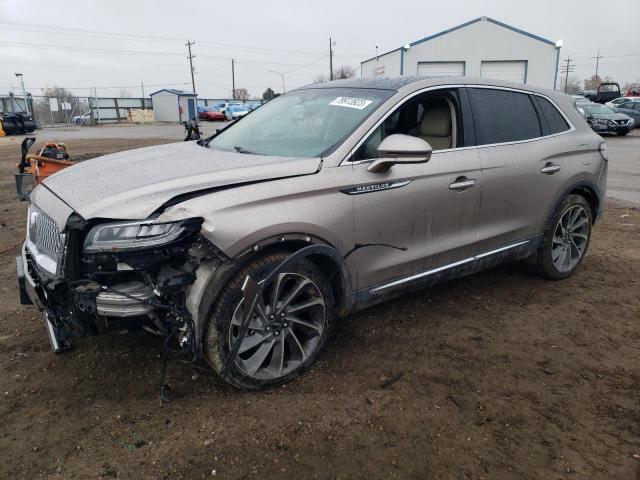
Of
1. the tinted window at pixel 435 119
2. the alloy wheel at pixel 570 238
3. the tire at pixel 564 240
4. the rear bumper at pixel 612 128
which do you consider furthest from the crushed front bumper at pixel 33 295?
the rear bumper at pixel 612 128

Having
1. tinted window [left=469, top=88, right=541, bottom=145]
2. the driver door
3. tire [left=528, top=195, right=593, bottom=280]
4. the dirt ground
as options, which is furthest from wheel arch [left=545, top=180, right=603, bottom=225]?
the driver door

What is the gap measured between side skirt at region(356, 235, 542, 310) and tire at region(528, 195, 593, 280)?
163 mm

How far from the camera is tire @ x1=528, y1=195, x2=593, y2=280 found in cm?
455

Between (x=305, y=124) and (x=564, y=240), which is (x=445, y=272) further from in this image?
(x=564, y=240)

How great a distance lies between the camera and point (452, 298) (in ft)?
14.5

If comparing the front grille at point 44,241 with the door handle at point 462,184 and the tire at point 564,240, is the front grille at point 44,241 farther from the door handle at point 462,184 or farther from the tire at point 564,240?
the tire at point 564,240

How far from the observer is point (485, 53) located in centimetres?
3450

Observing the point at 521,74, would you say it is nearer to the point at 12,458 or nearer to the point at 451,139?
the point at 451,139

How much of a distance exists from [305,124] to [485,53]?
3484cm

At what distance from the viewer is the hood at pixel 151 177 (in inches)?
101

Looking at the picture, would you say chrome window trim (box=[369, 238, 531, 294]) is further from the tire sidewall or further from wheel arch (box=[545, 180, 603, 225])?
wheel arch (box=[545, 180, 603, 225])

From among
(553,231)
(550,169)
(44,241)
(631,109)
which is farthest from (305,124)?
(631,109)

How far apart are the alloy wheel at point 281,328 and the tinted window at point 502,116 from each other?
1.87 m

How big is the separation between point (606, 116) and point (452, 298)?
22.9 m
